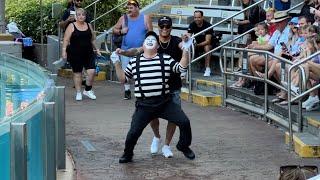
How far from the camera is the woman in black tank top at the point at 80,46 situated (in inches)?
506

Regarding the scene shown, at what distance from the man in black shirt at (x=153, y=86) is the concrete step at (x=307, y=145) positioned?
1.37 metres

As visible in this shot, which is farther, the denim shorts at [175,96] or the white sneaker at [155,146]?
the white sneaker at [155,146]

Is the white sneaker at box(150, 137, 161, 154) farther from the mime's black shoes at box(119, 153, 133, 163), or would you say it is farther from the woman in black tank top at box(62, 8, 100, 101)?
the woman in black tank top at box(62, 8, 100, 101)

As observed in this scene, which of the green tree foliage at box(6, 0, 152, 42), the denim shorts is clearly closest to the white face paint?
the denim shorts

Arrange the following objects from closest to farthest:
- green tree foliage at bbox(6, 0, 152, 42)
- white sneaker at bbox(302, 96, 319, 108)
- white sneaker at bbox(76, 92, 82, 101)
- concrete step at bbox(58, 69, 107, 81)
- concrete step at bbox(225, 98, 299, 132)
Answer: white sneaker at bbox(302, 96, 319, 108) → concrete step at bbox(225, 98, 299, 132) → white sneaker at bbox(76, 92, 82, 101) → concrete step at bbox(58, 69, 107, 81) → green tree foliage at bbox(6, 0, 152, 42)

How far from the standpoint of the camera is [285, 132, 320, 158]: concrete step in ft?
27.6

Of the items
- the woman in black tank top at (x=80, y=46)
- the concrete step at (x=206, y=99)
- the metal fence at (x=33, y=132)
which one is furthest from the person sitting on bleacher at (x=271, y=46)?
the metal fence at (x=33, y=132)

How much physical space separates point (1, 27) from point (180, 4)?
525 cm

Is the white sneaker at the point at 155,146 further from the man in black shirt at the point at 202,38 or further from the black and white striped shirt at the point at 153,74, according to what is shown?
the man in black shirt at the point at 202,38

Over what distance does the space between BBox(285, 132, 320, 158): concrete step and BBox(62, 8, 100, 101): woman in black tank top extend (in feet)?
17.1

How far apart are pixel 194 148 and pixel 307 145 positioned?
1.47 metres

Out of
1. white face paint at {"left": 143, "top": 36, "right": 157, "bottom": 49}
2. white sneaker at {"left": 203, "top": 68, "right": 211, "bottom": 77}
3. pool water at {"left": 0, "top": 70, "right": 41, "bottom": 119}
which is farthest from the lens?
white sneaker at {"left": 203, "top": 68, "right": 211, "bottom": 77}

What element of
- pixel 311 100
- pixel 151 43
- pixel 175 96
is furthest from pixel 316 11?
pixel 151 43

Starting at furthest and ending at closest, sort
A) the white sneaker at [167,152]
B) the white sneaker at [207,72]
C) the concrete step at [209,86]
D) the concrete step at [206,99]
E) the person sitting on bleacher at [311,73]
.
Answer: the white sneaker at [207,72] < the concrete step at [209,86] < the concrete step at [206,99] < the person sitting on bleacher at [311,73] < the white sneaker at [167,152]
